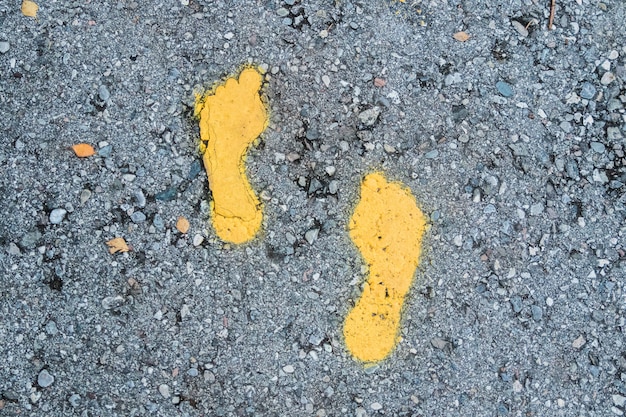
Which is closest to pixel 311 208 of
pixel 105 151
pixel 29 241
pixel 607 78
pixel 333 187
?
pixel 333 187

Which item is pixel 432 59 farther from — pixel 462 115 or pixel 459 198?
pixel 459 198

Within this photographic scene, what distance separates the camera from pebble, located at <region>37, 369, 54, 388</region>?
7.61ft

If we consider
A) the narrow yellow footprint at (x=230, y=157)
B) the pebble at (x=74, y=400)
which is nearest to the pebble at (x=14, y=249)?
the pebble at (x=74, y=400)

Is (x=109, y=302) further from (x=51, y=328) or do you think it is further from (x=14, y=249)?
(x=14, y=249)

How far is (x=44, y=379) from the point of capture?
91.4 inches

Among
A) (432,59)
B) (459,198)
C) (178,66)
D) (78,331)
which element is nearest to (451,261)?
(459,198)

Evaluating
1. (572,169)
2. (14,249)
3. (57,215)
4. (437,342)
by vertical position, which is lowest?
(437,342)

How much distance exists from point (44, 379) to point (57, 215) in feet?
2.17

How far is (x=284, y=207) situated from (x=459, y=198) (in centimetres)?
73

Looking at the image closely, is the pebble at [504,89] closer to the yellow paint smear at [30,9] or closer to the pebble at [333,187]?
the pebble at [333,187]

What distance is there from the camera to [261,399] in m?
2.35

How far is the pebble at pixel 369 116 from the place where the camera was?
2.41m

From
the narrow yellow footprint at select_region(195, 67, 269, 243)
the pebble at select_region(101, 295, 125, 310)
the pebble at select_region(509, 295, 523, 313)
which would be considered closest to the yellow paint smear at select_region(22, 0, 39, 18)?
the narrow yellow footprint at select_region(195, 67, 269, 243)

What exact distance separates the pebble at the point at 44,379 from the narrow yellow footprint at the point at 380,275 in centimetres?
120
